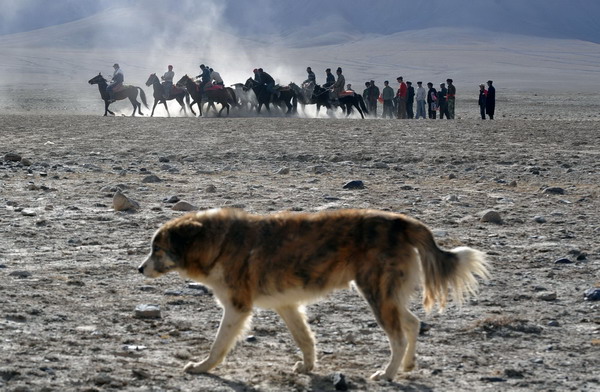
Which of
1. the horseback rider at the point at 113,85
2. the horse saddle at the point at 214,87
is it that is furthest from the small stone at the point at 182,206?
the horseback rider at the point at 113,85

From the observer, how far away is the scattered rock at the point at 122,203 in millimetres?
11117

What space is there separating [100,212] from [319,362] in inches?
217

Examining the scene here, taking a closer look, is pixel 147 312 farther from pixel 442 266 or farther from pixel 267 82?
pixel 267 82

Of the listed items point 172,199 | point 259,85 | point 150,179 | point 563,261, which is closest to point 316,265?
point 563,261

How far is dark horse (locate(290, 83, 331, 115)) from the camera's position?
123 ft

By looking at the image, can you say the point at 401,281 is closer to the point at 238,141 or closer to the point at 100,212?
the point at 100,212

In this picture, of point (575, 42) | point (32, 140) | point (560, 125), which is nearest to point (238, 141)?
point (32, 140)

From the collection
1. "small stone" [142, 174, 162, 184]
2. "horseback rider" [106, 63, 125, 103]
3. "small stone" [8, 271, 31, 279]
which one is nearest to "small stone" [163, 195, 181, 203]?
"small stone" [142, 174, 162, 184]

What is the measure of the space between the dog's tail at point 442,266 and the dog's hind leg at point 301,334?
0.72 meters

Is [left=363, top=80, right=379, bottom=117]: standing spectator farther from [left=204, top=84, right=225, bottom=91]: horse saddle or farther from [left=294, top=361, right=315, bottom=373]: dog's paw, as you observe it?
[left=294, top=361, right=315, bottom=373]: dog's paw

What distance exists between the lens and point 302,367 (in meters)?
5.99

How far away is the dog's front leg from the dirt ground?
0.10 meters

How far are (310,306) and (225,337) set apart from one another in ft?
5.28

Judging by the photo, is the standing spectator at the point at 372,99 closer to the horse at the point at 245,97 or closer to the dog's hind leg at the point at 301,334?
the horse at the point at 245,97
